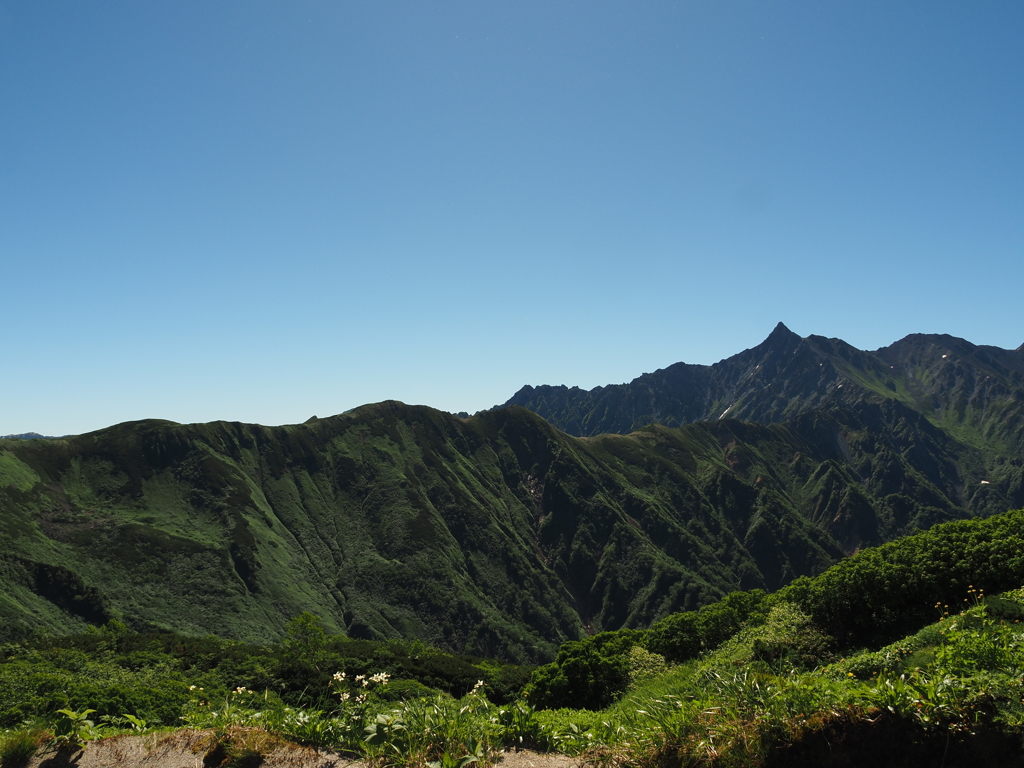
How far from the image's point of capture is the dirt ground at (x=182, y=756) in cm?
652

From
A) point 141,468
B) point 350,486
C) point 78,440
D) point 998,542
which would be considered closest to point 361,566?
point 350,486

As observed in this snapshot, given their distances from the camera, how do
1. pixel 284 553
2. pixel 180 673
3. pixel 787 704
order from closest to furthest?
pixel 787 704
pixel 180 673
pixel 284 553

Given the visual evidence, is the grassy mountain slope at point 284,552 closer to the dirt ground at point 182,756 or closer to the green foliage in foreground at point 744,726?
the dirt ground at point 182,756

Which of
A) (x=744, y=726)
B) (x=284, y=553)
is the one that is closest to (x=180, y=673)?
(x=744, y=726)

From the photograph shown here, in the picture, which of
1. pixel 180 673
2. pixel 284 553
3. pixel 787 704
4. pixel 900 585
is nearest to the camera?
pixel 787 704

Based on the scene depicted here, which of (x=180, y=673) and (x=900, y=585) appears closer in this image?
(x=900, y=585)

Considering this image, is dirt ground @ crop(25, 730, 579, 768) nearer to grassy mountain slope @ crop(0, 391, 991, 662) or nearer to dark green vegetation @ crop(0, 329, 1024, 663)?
dark green vegetation @ crop(0, 329, 1024, 663)

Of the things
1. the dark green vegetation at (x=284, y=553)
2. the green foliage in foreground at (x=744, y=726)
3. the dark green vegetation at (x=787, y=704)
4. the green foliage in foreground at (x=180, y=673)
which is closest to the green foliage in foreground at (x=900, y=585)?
the dark green vegetation at (x=787, y=704)

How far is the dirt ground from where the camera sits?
6.52 m

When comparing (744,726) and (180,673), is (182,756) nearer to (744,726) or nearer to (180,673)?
(744,726)

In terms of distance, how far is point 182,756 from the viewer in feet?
22.9

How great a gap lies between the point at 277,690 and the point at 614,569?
171950 mm

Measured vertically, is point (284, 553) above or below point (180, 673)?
below

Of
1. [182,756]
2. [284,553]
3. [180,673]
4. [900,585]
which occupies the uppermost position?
[182,756]
